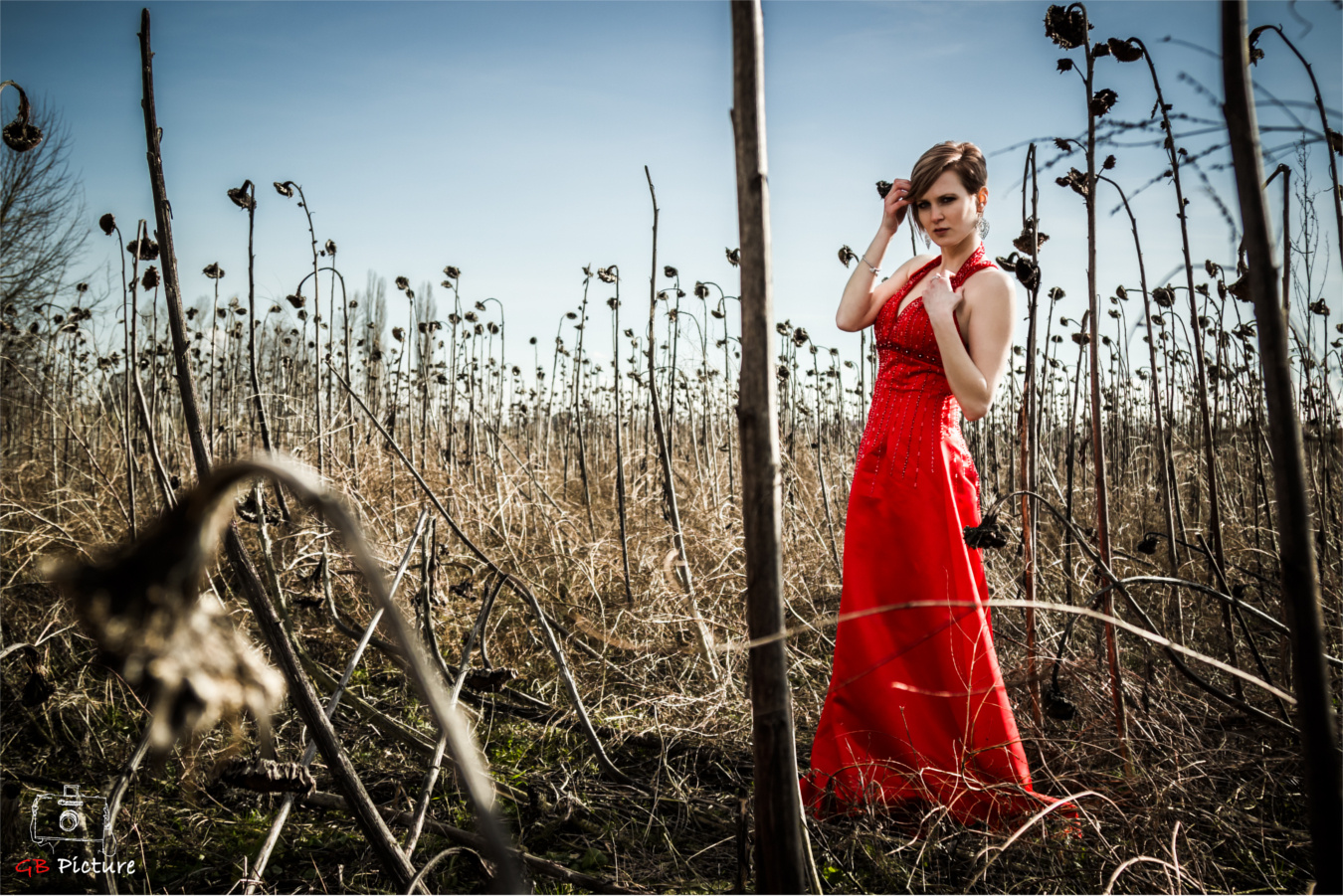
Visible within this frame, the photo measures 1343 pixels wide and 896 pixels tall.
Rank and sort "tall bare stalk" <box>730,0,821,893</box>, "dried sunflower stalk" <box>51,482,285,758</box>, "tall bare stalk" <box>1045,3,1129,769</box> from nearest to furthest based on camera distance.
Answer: "dried sunflower stalk" <box>51,482,285,758</box> < "tall bare stalk" <box>730,0,821,893</box> < "tall bare stalk" <box>1045,3,1129,769</box>

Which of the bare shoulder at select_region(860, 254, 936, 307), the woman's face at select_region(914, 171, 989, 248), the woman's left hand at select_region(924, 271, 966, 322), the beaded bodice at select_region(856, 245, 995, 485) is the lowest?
the beaded bodice at select_region(856, 245, 995, 485)

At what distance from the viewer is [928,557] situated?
1.70m

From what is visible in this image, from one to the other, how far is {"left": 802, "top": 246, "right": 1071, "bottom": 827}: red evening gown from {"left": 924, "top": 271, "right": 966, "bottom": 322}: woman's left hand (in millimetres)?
84

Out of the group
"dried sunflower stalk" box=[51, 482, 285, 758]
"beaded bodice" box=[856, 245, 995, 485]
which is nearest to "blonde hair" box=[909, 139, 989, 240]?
"beaded bodice" box=[856, 245, 995, 485]

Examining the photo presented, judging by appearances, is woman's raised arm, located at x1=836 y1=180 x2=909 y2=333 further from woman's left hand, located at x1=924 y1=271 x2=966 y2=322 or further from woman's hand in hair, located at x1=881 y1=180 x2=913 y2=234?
woman's left hand, located at x1=924 y1=271 x2=966 y2=322

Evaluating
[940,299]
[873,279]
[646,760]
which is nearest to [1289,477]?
[940,299]

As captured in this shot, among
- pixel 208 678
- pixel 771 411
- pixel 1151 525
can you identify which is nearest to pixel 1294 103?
pixel 771 411

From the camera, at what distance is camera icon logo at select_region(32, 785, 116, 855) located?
4.78 feet

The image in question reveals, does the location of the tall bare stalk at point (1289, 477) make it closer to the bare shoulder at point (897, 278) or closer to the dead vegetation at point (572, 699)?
the dead vegetation at point (572, 699)

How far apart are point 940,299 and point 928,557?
597 mm

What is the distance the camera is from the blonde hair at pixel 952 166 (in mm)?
1707

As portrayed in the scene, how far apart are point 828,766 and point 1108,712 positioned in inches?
31.1

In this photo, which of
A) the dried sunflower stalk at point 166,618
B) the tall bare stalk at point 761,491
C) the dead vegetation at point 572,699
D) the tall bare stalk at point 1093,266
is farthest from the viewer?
the tall bare stalk at point 1093,266

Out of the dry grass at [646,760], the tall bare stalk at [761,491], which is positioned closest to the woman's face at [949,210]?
the dry grass at [646,760]
